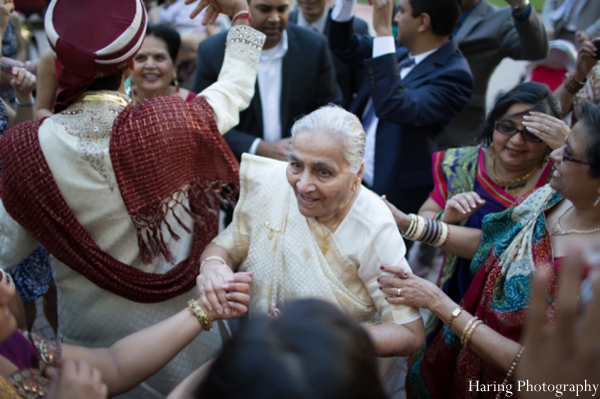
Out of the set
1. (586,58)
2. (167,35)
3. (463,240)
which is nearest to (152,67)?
(167,35)

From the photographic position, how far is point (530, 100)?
254 cm

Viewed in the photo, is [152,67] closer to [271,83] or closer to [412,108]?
[271,83]

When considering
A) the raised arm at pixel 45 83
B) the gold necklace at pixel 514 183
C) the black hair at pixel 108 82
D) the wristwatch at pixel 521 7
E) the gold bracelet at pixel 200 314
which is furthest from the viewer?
the wristwatch at pixel 521 7

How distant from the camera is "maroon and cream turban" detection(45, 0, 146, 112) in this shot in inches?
73.9

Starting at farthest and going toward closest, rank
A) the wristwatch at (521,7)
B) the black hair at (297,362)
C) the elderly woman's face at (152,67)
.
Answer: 1. the wristwatch at (521,7)
2. the elderly woman's face at (152,67)
3. the black hair at (297,362)

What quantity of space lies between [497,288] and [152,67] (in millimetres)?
2530

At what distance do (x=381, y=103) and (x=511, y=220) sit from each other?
111 cm

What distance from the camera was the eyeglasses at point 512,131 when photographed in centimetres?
248

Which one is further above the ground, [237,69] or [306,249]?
[237,69]

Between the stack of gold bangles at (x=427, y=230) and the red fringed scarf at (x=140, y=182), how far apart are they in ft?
3.02

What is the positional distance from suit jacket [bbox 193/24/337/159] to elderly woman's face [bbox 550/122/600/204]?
190 centimetres

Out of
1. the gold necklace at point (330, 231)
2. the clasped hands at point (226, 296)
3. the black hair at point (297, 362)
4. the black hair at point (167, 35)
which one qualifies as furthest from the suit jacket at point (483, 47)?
the black hair at point (297, 362)

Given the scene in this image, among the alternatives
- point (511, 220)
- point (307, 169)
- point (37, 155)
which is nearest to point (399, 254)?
point (307, 169)

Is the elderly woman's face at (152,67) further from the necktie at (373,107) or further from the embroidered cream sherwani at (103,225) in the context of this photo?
the necktie at (373,107)
